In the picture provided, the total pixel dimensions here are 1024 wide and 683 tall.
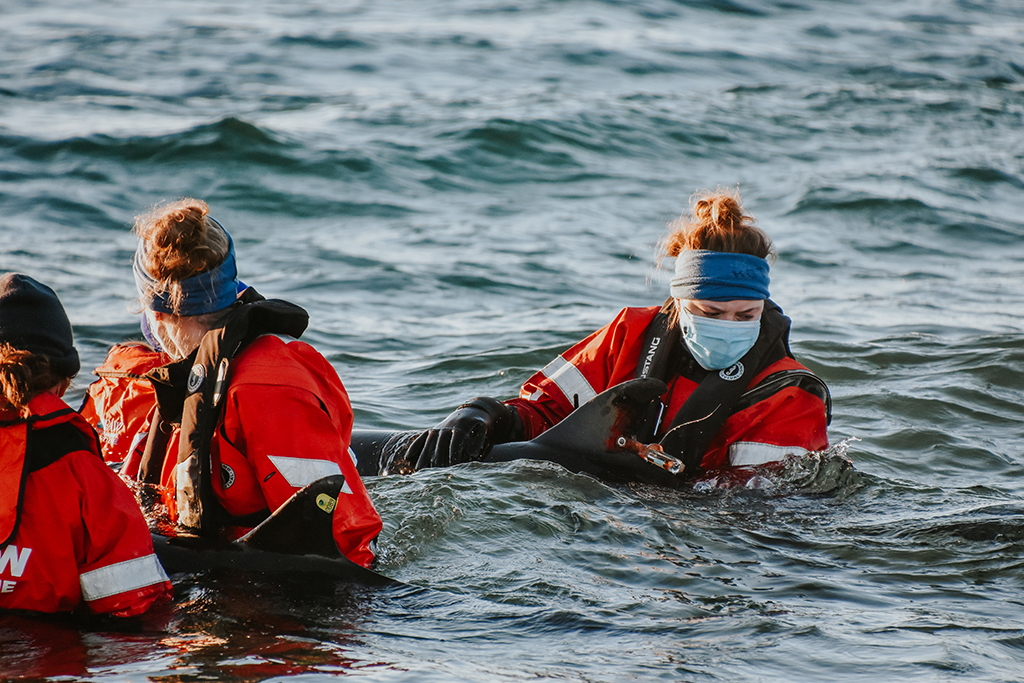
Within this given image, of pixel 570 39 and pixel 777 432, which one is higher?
pixel 570 39

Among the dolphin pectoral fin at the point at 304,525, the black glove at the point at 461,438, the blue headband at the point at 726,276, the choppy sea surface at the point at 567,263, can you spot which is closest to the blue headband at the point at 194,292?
the dolphin pectoral fin at the point at 304,525

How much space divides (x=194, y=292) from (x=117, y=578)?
3.00 ft

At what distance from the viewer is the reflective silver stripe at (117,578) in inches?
131

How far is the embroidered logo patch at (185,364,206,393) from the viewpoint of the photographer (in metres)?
3.47

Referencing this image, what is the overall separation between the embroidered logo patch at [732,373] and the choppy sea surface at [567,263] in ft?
1.66

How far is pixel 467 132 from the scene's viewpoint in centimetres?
1652

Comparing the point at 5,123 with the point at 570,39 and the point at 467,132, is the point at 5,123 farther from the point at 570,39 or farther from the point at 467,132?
the point at 570,39

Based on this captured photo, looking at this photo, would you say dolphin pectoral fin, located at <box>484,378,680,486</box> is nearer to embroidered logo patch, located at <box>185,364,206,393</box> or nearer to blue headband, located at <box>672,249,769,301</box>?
blue headband, located at <box>672,249,769,301</box>

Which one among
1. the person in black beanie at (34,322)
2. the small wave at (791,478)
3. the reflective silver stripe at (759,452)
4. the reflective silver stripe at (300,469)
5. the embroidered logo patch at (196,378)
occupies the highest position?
the person in black beanie at (34,322)

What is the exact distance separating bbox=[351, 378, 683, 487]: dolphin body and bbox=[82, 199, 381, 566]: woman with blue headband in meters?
1.66

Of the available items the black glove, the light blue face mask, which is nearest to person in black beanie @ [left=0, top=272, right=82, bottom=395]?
the black glove

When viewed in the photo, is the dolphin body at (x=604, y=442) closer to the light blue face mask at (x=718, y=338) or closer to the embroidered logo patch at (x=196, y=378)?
the light blue face mask at (x=718, y=338)

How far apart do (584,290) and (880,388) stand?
361cm

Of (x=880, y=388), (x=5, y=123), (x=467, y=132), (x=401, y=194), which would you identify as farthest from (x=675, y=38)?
(x=880, y=388)
